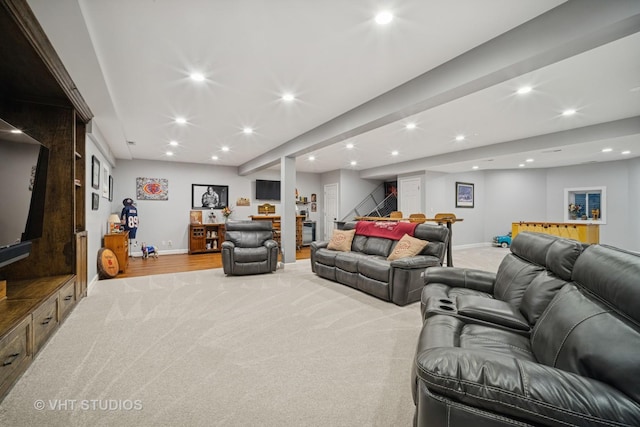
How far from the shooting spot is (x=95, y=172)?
459cm

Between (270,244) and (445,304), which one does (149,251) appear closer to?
(270,244)

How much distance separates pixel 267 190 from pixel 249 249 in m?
4.36

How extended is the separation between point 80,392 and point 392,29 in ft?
10.9

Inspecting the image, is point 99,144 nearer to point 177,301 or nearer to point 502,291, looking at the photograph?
point 177,301

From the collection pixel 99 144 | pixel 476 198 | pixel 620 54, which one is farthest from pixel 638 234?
pixel 99 144

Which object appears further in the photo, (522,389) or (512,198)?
(512,198)

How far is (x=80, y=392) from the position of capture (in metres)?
1.83

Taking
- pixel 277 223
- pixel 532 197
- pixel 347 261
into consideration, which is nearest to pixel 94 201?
pixel 347 261

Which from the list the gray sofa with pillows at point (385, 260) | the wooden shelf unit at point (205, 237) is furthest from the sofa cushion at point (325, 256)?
the wooden shelf unit at point (205, 237)

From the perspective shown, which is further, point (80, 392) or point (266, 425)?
point (80, 392)

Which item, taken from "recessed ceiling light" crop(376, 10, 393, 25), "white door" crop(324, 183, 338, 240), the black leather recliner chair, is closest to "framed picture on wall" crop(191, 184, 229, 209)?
"white door" crop(324, 183, 338, 240)

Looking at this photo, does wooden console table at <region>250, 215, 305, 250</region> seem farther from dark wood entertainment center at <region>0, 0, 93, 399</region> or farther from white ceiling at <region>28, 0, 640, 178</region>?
dark wood entertainment center at <region>0, 0, 93, 399</region>

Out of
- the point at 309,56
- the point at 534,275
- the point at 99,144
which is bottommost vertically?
the point at 534,275

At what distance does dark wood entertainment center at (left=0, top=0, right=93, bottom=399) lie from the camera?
1.92m
